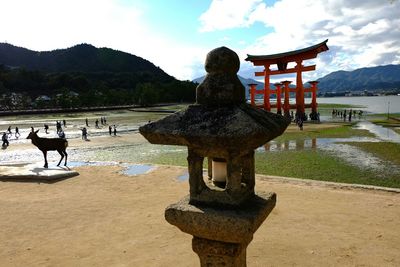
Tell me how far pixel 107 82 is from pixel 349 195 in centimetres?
12468

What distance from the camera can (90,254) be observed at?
7047mm

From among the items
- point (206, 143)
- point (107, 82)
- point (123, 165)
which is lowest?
point (123, 165)

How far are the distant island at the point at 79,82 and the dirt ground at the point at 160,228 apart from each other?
68.2 metres

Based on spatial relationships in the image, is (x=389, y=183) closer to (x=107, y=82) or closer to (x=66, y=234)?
(x=66, y=234)

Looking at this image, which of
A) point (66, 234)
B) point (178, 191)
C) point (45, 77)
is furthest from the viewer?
point (45, 77)

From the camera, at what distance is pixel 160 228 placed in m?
8.28

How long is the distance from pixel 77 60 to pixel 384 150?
165 meters

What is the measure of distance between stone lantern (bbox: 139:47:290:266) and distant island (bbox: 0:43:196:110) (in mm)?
75842

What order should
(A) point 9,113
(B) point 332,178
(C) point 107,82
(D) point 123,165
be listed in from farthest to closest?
(C) point 107,82 → (A) point 9,113 → (D) point 123,165 → (B) point 332,178

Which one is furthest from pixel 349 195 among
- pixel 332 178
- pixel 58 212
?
pixel 58 212

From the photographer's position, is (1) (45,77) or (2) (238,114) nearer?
(2) (238,114)

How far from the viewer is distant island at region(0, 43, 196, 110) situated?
78.1 meters

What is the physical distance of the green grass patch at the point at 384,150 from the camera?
17900 millimetres

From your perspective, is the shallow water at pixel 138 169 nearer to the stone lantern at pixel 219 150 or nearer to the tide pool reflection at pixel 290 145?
the tide pool reflection at pixel 290 145
